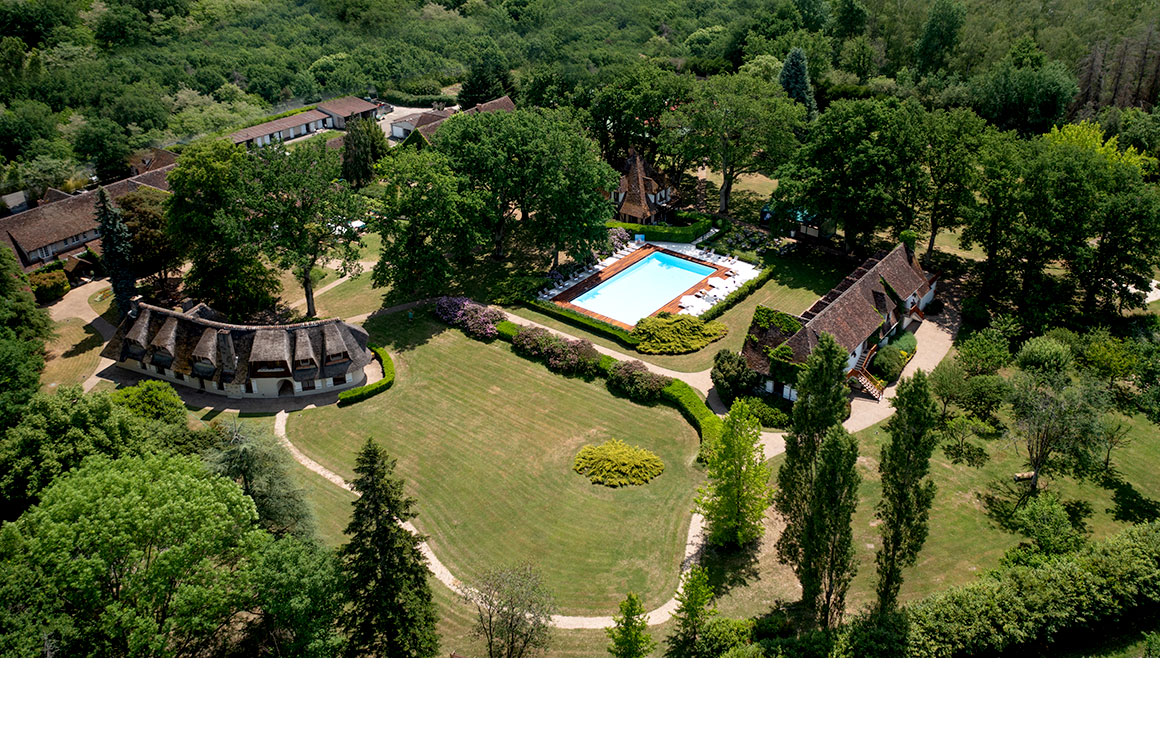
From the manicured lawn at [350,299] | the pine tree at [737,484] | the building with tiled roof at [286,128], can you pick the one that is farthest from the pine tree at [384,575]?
the building with tiled roof at [286,128]

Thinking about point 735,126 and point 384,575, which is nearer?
point 384,575

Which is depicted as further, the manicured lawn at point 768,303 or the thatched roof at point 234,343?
the manicured lawn at point 768,303

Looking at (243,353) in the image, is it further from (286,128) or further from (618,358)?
(286,128)

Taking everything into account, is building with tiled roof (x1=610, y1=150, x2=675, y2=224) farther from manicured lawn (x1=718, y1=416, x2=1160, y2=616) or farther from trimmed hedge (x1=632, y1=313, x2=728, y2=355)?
manicured lawn (x1=718, y1=416, x2=1160, y2=616)

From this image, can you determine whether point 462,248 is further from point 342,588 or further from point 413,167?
point 342,588

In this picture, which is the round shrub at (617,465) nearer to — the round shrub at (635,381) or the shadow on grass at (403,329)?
the round shrub at (635,381)

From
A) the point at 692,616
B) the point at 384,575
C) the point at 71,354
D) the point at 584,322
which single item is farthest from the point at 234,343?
the point at 692,616
